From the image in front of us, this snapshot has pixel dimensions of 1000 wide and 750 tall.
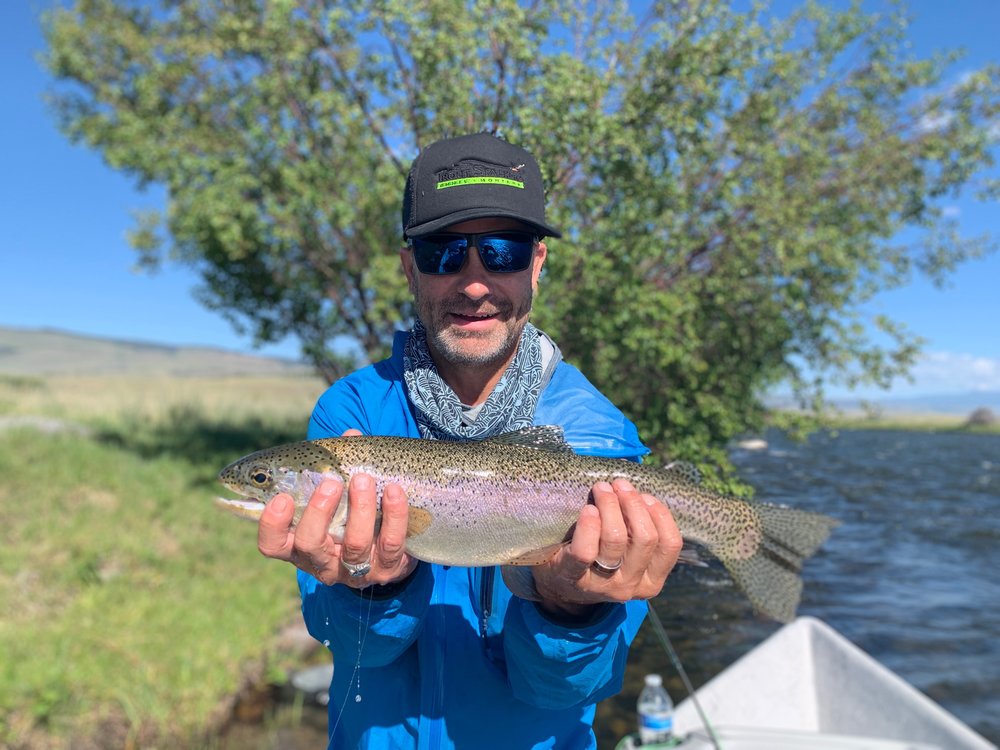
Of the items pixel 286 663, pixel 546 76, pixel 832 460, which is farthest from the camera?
pixel 832 460

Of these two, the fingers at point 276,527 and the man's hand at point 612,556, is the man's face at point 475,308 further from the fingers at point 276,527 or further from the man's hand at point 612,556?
the fingers at point 276,527

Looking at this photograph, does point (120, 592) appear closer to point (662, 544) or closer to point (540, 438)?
point (540, 438)

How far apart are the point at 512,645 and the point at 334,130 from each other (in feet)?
34.8

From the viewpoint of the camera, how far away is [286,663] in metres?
9.19

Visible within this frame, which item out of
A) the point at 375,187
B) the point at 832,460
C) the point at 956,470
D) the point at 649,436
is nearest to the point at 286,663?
the point at 649,436

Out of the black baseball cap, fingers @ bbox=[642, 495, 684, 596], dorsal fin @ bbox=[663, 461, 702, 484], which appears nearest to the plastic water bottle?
dorsal fin @ bbox=[663, 461, 702, 484]

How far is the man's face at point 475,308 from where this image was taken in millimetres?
3035

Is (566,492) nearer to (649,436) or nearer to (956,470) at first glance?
(649,436)

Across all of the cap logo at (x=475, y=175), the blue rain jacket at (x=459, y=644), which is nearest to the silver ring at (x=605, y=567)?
the blue rain jacket at (x=459, y=644)

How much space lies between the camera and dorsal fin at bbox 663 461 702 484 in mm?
3262

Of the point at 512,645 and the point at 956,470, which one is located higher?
the point at 512,645

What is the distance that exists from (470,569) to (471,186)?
5.70 ft

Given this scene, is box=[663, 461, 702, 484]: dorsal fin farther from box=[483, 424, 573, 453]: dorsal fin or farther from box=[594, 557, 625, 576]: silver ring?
box=[594, 557, 625, 576]: silver ring

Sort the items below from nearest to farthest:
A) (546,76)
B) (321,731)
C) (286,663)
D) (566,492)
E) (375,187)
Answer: (566,492) → (546,76) → (321,731) → (286,663) → (375,187)
